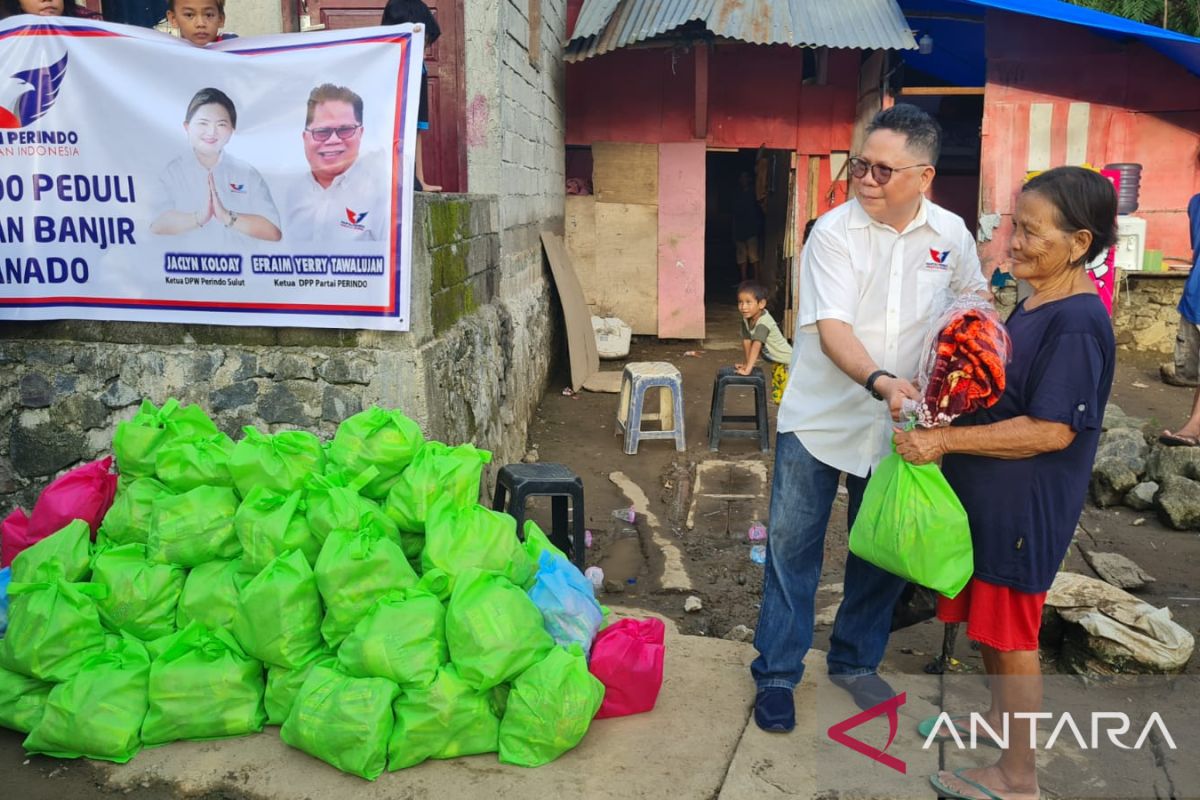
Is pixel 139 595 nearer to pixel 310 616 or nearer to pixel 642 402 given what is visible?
pixel 310 616

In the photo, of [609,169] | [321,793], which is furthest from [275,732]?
[609,169]

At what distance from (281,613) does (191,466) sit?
2.48ft

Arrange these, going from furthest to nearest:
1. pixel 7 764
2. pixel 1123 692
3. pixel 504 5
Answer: pixel 504 5 < pixel 1123 692 < pixel 7 764

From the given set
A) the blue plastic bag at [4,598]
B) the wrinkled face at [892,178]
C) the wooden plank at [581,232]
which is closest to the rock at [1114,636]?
the wrinkled face at [892,178]

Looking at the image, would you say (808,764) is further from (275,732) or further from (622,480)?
(622,480)

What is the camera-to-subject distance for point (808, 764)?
2914mm

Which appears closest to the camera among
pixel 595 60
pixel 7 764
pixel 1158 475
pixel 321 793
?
pixel 321 793

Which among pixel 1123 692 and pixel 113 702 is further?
pixel 1123 692

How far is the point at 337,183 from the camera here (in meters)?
4.04

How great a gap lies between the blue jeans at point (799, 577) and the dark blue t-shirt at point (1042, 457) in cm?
51

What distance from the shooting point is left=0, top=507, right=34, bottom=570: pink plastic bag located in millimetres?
3613

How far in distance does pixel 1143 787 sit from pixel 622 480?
425 cm

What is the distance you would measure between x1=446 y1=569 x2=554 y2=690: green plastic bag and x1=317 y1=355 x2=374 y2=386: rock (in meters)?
1.44

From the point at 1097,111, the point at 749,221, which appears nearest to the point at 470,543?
the point at 1097,111
